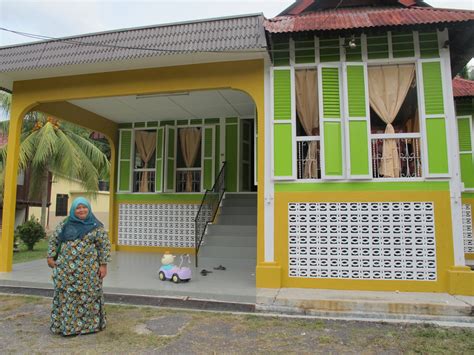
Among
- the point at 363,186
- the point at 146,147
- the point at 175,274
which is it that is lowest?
the point at 175,274

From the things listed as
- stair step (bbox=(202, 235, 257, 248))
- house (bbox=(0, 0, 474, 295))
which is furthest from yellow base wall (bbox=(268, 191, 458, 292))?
stair step (bbox=(202, 235, 257, 248))

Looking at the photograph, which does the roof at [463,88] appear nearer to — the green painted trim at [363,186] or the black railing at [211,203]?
the green painted trim at [363,186]

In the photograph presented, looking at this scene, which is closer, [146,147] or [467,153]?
[467,153]

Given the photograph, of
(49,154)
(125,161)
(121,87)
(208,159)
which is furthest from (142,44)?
(49,154)

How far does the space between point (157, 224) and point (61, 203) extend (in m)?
16.7

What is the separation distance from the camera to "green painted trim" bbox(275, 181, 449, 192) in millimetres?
5582

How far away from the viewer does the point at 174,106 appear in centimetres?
886

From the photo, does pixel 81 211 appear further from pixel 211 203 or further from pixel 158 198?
pixel 158 198

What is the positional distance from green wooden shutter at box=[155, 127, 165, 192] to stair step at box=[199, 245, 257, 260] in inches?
99.3

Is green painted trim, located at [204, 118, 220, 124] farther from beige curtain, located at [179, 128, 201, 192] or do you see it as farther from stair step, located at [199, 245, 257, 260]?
stair step, located at [199, 245, 257, 260]

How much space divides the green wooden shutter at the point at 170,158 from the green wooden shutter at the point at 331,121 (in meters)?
4.99

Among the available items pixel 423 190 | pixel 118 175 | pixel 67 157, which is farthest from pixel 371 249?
pixel 67 157

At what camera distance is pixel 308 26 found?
18.7ft

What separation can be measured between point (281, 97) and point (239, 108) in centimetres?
316
